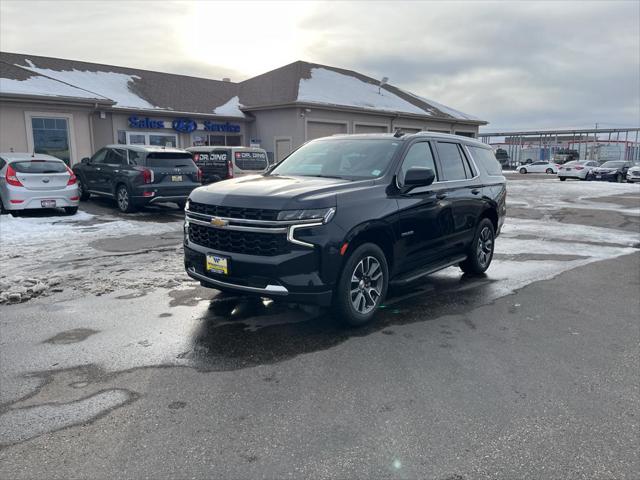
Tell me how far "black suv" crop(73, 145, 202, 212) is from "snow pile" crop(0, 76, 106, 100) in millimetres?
5158

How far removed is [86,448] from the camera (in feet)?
9.60

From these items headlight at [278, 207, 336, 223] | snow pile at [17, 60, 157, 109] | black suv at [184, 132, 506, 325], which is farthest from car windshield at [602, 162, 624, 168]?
headlight at [278, 207, 336, 223]

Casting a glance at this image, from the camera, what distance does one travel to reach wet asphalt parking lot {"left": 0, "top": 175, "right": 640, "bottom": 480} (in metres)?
2.88

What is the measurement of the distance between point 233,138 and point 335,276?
2177 cm

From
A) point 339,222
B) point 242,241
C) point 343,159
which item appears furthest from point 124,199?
point 339,222

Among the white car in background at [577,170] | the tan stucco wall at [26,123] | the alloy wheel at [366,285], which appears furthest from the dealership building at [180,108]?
the alloy wheel at [366,285]

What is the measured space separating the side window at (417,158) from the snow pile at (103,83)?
1688 cm

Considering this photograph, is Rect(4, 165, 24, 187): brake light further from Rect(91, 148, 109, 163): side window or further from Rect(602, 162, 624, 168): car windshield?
Rect(602, 162, 624, 168): car windshield

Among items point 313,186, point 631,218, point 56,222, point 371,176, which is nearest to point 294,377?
point 313,186

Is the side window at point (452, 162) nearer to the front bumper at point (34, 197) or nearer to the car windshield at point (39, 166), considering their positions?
the front bumper at point (34, 197)

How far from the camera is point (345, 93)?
2609 centimetres

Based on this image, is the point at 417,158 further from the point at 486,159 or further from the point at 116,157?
the point at 116,157

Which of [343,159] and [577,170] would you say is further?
[577,170]

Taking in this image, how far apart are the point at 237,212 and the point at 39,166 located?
9107 millimetres
